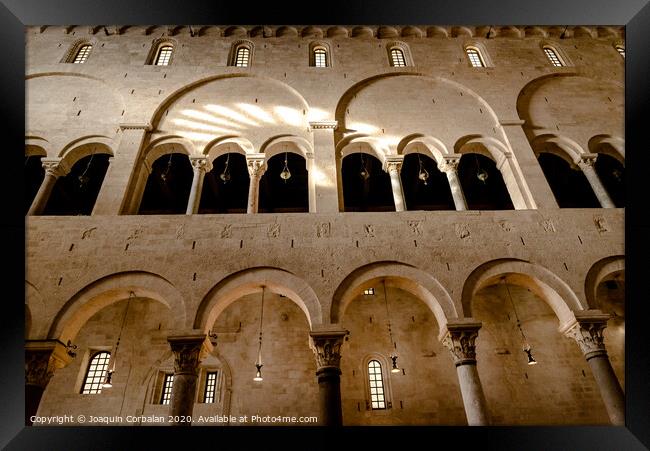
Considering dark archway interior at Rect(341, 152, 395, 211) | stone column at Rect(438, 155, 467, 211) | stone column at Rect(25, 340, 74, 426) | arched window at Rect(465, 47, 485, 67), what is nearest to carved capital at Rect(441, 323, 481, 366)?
stone column at Rect(438, 155, 467, 211)

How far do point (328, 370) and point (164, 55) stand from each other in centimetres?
1303

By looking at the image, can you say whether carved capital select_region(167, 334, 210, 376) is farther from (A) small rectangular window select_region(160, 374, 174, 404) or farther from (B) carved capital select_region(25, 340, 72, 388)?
(A) small rectangular window select_region(160, 374, 174, 404)

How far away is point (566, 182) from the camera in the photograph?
16203 mm

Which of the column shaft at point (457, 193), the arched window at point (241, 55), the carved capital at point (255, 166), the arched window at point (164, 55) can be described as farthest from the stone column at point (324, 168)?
the arched window at point (164, 55)

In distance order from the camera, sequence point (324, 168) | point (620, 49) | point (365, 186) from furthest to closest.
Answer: point (620, 49) < point (365, 186) < point (324, 168)

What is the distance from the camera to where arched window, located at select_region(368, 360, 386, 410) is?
41.0 feet

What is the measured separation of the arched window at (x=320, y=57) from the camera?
15297 millimetres

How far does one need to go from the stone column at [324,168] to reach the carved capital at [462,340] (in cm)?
416

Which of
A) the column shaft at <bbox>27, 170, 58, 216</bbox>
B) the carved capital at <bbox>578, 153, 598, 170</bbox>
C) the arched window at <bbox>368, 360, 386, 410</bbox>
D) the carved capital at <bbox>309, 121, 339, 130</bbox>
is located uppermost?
the carved capital at <bbox>309, 121, 339, 130</bbox>

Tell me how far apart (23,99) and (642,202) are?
7363 mm

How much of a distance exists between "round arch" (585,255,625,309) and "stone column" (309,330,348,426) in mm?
5868

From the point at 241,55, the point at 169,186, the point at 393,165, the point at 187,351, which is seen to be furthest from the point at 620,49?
the point at 187,351
